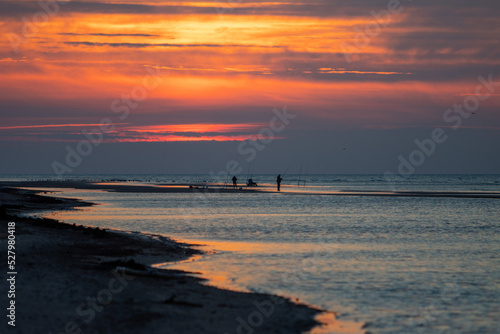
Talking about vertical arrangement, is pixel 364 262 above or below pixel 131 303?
above

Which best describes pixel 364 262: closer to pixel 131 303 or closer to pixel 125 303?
pixel 131 303

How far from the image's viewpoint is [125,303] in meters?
11.6

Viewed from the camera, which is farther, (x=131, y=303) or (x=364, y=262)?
(x=364, y=262)

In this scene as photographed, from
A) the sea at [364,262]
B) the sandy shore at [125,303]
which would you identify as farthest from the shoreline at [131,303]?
the sea at [364,262]

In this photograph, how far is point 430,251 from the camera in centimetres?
2102

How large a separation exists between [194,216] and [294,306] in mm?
24121

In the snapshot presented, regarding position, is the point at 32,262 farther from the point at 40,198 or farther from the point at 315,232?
the point at 40,198

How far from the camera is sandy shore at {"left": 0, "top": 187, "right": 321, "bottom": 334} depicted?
10.4 metres

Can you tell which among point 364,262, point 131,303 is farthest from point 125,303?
point 364,262

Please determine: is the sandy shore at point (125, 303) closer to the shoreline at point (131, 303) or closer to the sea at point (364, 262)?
the shoreline at point (131, 303)

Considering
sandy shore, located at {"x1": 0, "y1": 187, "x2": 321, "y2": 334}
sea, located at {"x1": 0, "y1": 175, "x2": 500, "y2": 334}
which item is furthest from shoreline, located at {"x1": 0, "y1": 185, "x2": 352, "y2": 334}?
sea, located at {"x1": 0, "y1": 175, "x2": 500, "y2": 334}

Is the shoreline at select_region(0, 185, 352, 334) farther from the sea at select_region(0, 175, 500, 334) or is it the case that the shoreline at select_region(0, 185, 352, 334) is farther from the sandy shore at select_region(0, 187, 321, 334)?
the sea at select_region(0, 175, 500, 334)

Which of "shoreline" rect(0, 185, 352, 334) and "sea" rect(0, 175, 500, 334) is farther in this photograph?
"sea" rect(0, 175, 500, 334)

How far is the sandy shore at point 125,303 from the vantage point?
1037cm
